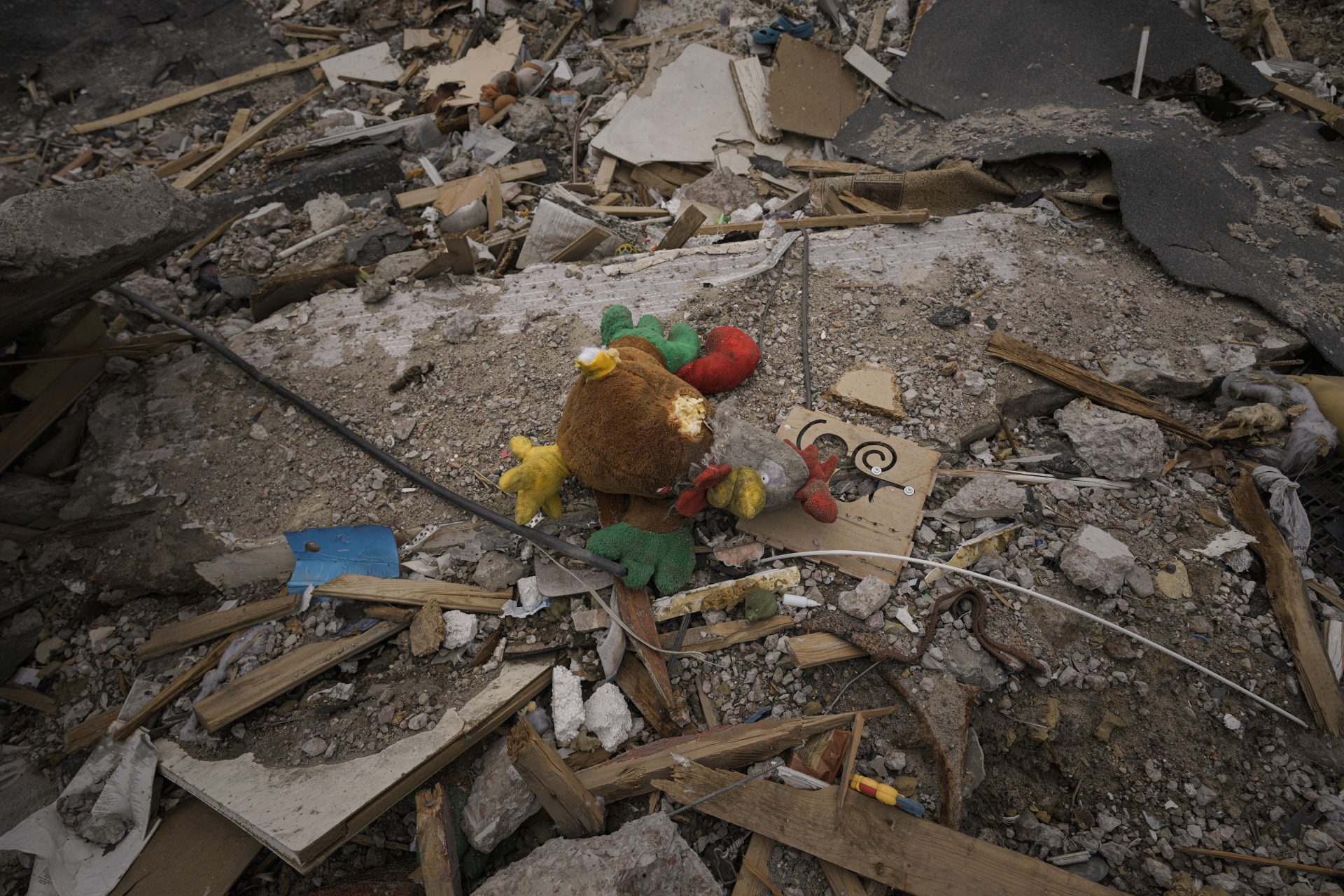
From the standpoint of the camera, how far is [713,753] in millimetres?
2070

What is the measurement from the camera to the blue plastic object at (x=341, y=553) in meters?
Result: 2.64

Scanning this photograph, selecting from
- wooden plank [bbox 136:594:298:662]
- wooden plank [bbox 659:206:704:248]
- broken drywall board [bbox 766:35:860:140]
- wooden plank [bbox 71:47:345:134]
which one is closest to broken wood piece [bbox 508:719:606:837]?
wooden plank [bbox 136:594:298:662]

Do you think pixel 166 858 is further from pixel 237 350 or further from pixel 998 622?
pixel 998 622

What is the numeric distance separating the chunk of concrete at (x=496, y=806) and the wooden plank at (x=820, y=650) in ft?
3.33

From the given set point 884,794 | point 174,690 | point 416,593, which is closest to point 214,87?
point 174,690

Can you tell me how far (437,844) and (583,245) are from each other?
10.0 feet

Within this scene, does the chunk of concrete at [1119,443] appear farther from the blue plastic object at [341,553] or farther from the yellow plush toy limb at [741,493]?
the blue plastic object at [341,553]

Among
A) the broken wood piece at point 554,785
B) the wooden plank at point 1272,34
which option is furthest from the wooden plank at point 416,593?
the wooden plank at point 1272,34

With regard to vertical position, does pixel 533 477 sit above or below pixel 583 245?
below

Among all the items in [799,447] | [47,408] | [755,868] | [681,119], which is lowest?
[755,868]

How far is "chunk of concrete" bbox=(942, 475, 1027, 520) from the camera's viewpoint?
2.50 meters

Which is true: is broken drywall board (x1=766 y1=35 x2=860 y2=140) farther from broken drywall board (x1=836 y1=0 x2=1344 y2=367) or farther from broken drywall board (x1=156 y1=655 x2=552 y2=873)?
broken drywall board (x1=156 y1=655 x2=552 y2=873)

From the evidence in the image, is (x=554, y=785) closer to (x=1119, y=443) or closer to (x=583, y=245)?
Result: (x=1119, y=443)

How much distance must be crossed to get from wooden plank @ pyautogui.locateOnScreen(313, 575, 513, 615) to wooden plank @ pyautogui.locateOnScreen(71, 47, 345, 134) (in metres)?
5.78
